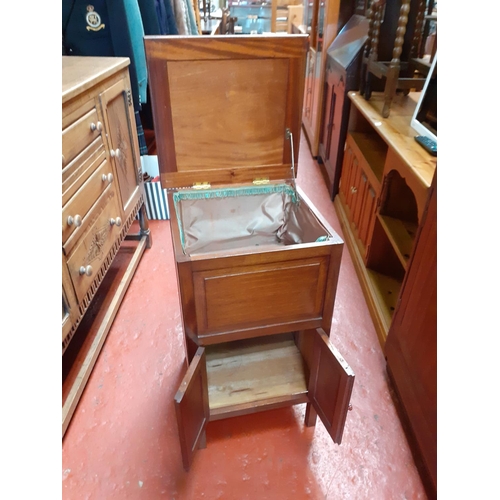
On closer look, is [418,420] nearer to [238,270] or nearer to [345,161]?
[238,270]

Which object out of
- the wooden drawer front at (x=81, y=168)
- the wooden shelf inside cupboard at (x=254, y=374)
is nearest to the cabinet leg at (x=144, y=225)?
the wooden drawer front at (x=81, y=168)

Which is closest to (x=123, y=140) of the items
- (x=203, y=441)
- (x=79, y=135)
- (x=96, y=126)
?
(x=96, y=126)

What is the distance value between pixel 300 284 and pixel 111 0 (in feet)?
4.91

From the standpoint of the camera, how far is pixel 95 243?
4.08ft

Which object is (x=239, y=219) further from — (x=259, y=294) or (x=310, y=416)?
(x=310, y=416)

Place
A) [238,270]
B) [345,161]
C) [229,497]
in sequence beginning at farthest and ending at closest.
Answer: [345,161] < [229,497] < [238,270]

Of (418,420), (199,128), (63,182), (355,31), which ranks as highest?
(355,31)

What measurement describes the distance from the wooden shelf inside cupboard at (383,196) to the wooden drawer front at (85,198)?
98cm

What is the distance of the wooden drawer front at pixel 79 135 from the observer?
40.3 inches

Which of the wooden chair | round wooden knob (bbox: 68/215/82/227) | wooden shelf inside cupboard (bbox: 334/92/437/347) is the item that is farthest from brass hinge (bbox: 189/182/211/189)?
the wooden chair

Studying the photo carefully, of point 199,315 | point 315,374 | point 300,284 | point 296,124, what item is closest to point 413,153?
point 296,124

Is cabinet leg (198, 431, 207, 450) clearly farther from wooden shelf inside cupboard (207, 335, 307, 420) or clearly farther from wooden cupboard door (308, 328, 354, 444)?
wooden cupboard door (308, 328, 354, 444)

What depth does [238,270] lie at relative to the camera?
819 mm

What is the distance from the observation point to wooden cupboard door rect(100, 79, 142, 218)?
1356 mm
